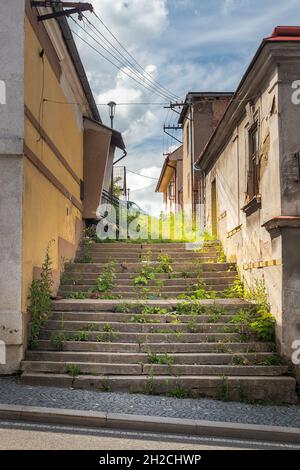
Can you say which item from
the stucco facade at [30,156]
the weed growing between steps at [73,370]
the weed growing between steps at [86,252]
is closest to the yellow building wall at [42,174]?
the stucco facade at [30,156]

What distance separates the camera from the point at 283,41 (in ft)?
27.2

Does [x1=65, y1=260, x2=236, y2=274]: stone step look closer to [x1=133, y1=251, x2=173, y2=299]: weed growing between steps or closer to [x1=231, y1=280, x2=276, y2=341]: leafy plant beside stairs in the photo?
[x1=133, y1=251, x2=173, y2=299]: weed growing between steps

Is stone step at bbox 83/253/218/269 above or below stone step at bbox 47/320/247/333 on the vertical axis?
above

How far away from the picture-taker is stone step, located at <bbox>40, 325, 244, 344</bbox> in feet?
28.8

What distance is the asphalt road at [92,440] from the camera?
17.9ft

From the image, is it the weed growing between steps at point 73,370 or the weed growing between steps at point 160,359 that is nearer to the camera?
the weed growing between steps at point 73,370

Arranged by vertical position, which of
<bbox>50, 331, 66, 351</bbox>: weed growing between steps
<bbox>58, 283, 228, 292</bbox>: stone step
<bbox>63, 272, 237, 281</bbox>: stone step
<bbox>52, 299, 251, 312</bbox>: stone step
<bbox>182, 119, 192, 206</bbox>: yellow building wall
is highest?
<bbox>182, 119, 192, 206</bbox>: yellow building wall

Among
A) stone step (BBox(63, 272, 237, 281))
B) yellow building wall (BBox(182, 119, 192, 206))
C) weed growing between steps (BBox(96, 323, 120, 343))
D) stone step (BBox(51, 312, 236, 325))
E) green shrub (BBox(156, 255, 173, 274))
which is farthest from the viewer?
yellow building wall (BBox(182, 119, 192, 206))

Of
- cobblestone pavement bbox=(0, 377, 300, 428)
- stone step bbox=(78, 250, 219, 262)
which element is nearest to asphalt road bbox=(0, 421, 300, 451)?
cobblestone pavement bbox=(0, 377, 300, 428)

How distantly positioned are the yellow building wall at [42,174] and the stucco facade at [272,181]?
3.87 metres

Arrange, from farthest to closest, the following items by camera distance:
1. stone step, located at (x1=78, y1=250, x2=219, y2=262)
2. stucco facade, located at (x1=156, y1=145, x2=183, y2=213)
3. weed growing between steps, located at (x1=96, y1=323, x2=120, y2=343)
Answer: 1. stucco facade, located at (x1=156, y1=145, x2=183, y2=213)
2. stone step, located at (x1=78, y1=250, x2=219, y2=262)
3. weed growing between steps, located at (x1=96, y1=323, x2=120, y2=343)

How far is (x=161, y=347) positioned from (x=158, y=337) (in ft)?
0.94

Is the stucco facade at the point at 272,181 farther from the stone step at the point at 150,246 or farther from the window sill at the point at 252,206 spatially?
the stone step at the point at 150,246

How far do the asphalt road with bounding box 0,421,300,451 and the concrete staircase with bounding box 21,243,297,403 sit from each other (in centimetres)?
153
